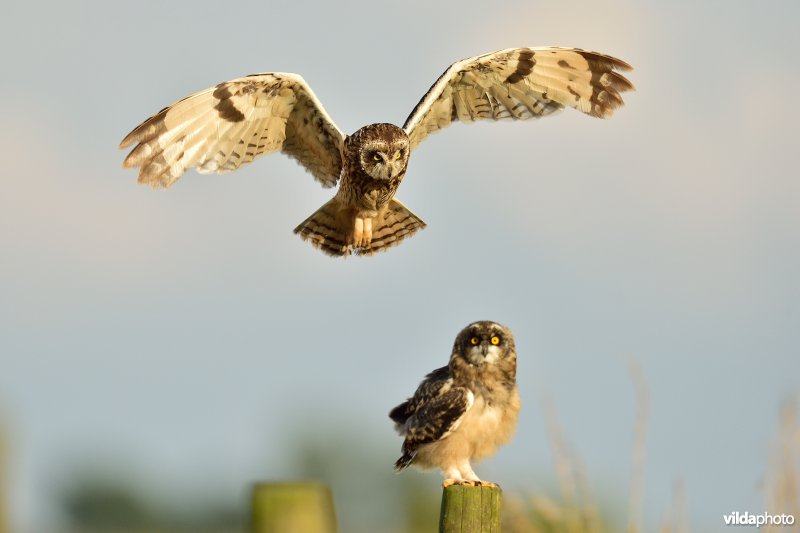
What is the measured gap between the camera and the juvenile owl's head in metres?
8.72

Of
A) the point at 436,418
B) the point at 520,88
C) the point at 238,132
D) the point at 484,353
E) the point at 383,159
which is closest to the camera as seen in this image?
the point at 436,418

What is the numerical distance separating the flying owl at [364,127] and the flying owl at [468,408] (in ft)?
8.20

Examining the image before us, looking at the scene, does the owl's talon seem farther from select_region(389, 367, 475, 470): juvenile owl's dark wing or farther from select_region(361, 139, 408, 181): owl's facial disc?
select_region(389, 367, 475, 470): juvenile owl's dark wing

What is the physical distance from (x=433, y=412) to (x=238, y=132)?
332 cm

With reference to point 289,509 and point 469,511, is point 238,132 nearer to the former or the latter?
point 469,511

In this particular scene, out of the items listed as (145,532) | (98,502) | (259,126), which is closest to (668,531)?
(259,126)

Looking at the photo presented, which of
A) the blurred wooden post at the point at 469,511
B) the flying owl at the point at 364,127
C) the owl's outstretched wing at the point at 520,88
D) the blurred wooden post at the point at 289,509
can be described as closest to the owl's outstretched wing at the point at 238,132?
the flying owl at the point at 364,127

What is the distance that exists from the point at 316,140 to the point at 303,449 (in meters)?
12.5

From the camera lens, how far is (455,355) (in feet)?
21.7

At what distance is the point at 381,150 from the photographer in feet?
28.7

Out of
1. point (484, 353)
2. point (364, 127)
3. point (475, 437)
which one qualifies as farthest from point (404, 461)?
point (364, 127)

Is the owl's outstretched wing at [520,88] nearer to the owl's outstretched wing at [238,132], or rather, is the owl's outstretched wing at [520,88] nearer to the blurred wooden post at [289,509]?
the owl's outstretched wing at [238,132]

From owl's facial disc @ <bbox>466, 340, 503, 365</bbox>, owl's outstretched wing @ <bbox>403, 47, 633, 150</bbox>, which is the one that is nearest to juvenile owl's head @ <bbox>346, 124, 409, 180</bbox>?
owl's outstretched wing @ <bbox>403, 47, 633, 150</bbox>

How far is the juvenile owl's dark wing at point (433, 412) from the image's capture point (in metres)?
6.32
